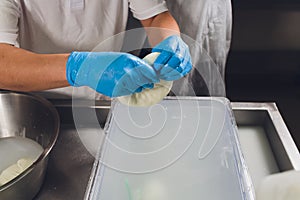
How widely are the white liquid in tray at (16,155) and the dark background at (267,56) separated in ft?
5.07

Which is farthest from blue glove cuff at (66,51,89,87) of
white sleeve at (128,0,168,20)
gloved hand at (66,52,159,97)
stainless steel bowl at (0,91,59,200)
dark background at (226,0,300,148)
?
dark background at (226,0,300,148)

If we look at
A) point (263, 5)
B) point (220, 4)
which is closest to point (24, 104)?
point (220, 4)

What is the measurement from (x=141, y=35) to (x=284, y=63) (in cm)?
151

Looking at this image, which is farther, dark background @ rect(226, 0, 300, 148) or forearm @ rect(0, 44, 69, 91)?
dark background @ rect(226, 0, 300, 148)

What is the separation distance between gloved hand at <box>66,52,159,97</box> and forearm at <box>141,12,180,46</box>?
335 millimetres

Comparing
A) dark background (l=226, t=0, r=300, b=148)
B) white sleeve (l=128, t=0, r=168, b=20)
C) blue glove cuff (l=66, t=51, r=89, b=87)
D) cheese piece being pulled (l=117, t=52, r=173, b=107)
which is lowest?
dark background (l=226, t=0, r=300, b=148)

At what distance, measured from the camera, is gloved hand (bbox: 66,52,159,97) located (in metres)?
0.94

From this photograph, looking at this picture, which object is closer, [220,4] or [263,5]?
[220,4]

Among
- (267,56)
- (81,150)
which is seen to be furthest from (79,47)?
(267,56)

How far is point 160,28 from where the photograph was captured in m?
1.31

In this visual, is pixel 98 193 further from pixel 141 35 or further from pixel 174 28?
pixel 174 28

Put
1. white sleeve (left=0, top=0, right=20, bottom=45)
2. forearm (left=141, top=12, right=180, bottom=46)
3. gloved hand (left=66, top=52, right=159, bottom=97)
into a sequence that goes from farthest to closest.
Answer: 1. forearm (left=141, top=12, right=180, bottom=46)
2. white sleeve (left=0, top=0, right=20, bottom=45)
3. gloved hand (left=66, top=52, right=159, bottom=97)

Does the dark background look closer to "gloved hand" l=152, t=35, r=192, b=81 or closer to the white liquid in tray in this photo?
"gloved hand" l=152, t=35, r=192, b=81

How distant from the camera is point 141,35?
124cm
